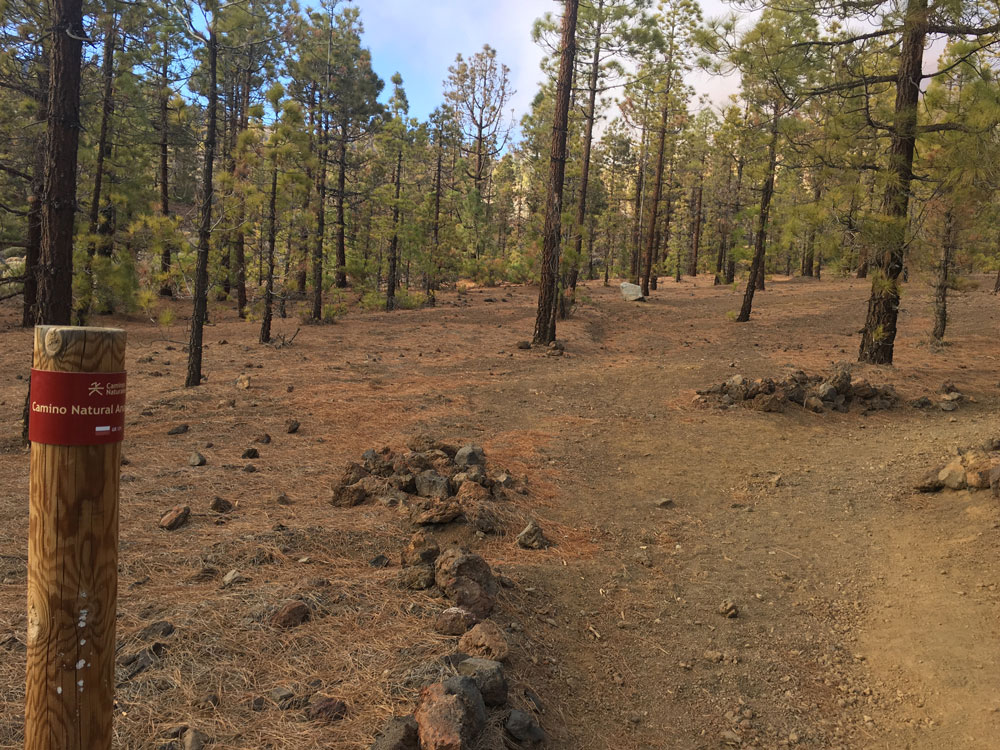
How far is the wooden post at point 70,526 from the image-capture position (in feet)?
5.61

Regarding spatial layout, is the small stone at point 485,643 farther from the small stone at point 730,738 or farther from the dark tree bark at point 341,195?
the dark tree bark at point 341,195

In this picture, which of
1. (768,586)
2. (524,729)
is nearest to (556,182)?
(768,586)

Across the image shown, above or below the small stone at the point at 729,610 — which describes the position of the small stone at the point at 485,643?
above

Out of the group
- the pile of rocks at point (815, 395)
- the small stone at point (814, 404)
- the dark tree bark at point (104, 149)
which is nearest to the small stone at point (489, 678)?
the pile of rocks at point (815, 395)

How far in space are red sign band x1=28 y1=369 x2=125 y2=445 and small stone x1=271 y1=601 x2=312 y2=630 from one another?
2076 mm

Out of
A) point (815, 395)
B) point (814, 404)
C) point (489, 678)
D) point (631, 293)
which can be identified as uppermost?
point (631, 293)

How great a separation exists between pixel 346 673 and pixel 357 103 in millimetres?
21326

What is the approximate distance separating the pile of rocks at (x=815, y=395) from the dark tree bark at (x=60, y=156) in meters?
9.16

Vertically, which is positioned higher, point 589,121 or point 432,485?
point 589,121

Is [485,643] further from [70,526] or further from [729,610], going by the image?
[70,526]

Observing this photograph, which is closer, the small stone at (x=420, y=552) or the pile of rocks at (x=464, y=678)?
the pile of rocks at (x=464, y=678)

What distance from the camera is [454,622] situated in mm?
3422

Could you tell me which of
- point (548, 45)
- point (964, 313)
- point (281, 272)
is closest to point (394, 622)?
point (281, 272)

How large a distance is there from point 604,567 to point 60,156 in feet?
25.1
